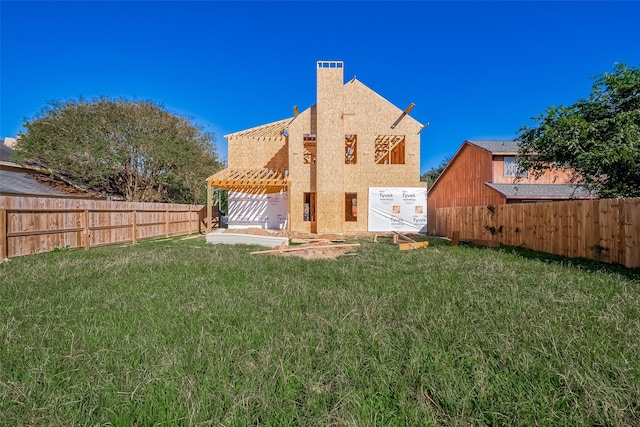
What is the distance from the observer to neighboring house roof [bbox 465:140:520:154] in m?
16.8

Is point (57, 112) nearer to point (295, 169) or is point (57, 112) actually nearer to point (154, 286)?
point (295, 169)

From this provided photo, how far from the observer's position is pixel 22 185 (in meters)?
15.4

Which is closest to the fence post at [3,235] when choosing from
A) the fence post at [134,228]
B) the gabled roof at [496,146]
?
the fence post at [134,228]

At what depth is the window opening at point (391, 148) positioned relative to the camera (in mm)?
17828

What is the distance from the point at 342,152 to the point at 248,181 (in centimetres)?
573

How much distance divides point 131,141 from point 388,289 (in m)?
22.2

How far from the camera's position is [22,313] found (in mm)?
3322

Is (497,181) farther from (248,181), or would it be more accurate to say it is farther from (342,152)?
(248,181)

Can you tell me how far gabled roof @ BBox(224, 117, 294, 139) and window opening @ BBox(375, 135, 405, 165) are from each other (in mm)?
6616

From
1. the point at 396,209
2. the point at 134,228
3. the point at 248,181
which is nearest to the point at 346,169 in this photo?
the point at 396,209

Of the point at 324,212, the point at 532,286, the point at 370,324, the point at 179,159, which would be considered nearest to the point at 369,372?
the point at 370,324

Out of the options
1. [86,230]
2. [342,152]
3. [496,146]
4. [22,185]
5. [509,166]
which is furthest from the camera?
[496,146]

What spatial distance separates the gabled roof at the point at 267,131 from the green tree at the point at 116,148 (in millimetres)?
5806

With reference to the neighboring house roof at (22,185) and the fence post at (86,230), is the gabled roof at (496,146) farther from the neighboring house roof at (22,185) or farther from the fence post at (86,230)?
the neighboring house roof at (22,185)
